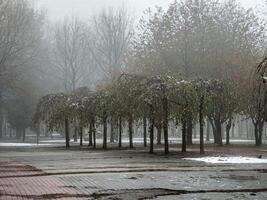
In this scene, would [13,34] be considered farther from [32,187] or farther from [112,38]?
[32,187]

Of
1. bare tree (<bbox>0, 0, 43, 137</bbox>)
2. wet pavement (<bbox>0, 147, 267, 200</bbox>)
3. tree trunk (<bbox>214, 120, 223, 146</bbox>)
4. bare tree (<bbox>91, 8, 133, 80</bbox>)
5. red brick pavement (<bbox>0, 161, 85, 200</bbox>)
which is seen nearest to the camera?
red brick pavement (<bbox>0, 161, 85, 200</bbox>)

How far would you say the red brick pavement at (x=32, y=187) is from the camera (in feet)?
39.6

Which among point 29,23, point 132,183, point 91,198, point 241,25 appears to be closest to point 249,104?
point 241,25

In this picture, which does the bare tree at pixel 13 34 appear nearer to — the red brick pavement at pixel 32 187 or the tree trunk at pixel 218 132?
the tree trunk at pixel 218 132

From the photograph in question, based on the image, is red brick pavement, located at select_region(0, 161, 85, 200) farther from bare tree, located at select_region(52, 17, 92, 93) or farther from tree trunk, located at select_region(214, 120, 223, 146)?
bare tree, located at select_region(52, 17, 92, 93)


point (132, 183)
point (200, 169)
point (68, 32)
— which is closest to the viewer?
point (132, 183)

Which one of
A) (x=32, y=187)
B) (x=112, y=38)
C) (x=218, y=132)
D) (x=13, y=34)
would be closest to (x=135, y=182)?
(x=32, y=187)

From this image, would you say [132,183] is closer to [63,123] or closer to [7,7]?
[63,123]

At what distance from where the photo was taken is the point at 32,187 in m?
13.8

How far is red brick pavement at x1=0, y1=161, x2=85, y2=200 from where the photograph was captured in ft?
39.6

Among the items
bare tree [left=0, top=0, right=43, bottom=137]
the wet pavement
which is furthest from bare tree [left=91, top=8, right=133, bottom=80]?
the wet pavement

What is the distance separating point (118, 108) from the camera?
2978 cm

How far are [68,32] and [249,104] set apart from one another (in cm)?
3082

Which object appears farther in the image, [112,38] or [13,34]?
[112,38]
